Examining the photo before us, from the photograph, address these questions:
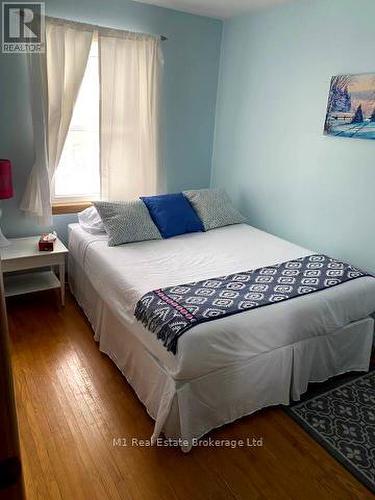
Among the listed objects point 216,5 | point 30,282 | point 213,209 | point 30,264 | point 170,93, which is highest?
point 216,5

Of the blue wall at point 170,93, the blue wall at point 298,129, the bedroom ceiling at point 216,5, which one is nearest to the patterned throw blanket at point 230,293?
the blue wall at point 298,129

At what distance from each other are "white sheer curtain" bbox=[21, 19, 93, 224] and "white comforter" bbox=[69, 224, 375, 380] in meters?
0.43

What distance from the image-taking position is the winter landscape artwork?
7.98 feet

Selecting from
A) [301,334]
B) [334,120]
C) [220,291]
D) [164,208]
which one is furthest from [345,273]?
[164,208]

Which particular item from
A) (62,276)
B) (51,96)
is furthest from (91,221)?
(51,96)

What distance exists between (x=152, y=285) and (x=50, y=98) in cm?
178

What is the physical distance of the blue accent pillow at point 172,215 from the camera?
9.83ft

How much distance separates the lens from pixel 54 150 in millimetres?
2984

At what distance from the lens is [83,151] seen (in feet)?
10.8

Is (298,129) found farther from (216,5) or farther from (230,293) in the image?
(230,293)

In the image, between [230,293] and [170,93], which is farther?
[170,93]

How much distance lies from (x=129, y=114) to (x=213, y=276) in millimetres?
1775

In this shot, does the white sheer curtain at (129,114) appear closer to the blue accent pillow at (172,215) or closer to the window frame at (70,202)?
the window frame at (70,202)

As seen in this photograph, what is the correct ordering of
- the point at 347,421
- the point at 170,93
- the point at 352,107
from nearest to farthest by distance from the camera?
the point at 347,421 < the point at 352,107 < the point at 170,93
